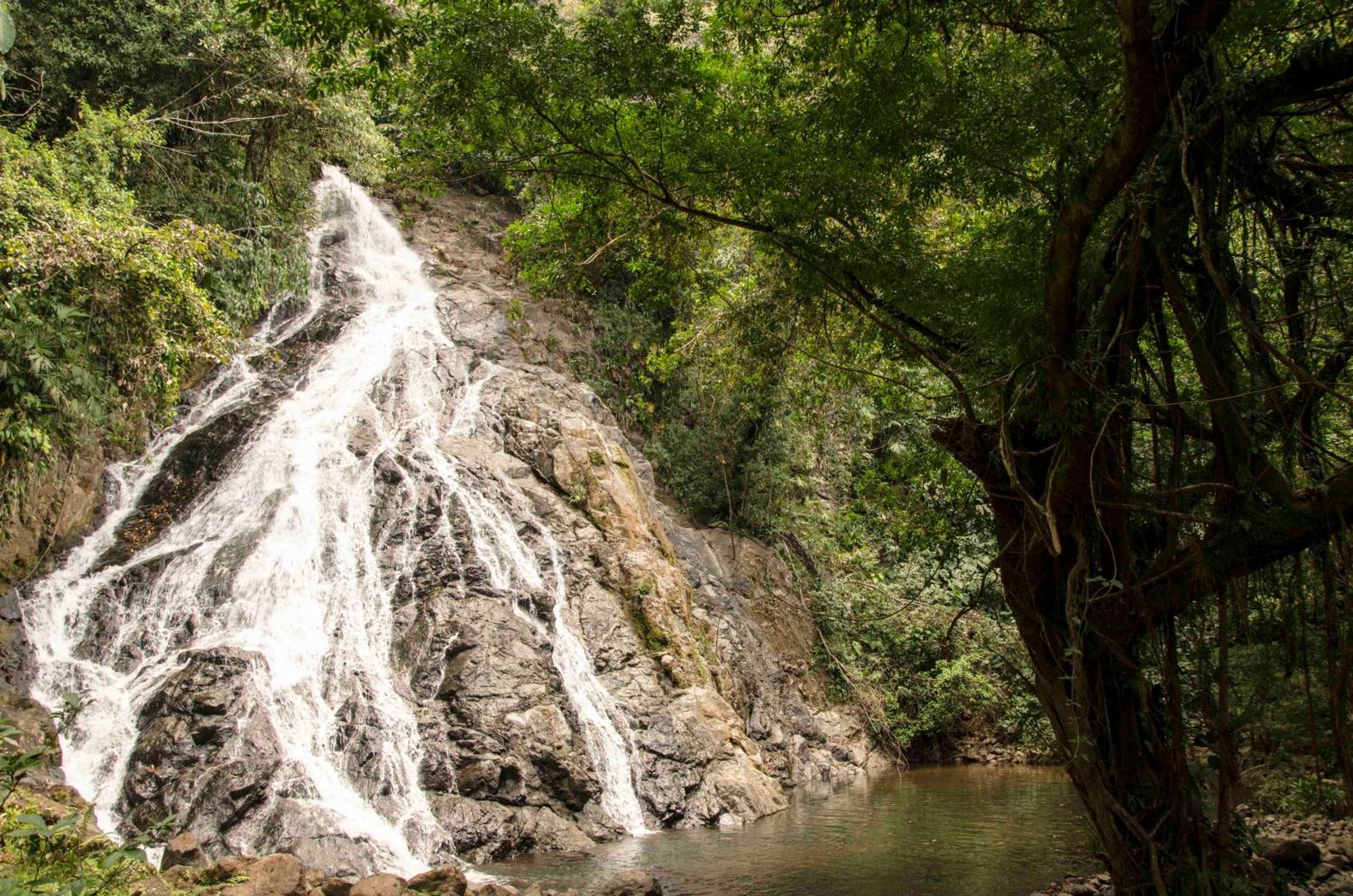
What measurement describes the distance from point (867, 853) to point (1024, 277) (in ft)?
20.4

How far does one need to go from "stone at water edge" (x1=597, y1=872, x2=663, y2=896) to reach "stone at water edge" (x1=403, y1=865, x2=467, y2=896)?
114 centimetres

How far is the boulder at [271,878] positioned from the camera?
555cm

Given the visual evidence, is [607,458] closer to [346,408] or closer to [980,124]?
[346,408]

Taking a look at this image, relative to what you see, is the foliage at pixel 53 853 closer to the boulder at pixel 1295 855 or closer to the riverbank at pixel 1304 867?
the riverbank at pixel 1304 867

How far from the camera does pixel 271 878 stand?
600 centimetres

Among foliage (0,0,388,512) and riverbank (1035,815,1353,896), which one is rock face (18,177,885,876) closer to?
foliage (0,0,388,512)

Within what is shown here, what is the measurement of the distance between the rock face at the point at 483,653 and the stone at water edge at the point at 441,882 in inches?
1.0

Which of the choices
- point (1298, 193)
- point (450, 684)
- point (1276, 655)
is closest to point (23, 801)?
point (450, 684)

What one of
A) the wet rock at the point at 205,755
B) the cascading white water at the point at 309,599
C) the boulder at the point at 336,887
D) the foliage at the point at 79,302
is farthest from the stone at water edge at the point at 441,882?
the foliage at the point at 79,302

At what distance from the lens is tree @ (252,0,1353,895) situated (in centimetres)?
409

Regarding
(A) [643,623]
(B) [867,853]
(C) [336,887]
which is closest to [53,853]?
(C) [336,887]

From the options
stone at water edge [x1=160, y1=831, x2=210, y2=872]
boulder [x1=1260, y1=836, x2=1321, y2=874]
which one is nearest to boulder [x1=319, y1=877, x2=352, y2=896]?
stone at water edge [x1=160, y1=831, x2=210, y2=872]

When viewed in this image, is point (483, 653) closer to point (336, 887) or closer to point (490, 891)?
point (490, 891)

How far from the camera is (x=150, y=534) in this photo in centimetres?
1160
